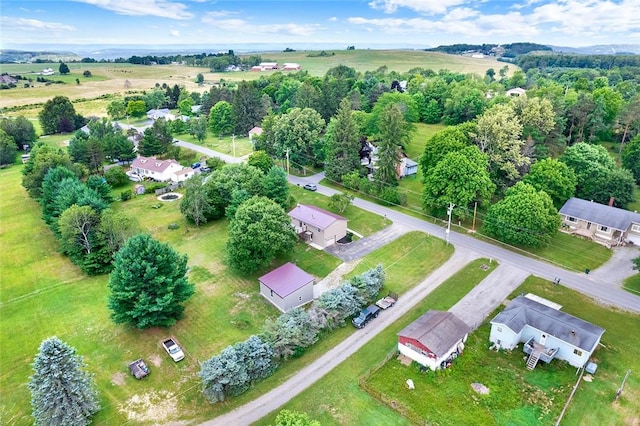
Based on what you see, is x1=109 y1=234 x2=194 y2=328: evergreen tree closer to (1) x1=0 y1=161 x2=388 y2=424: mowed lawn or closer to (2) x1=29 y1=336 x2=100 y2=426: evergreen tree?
(1) x1=0 y1=161 x2=388 y2=424: mowed lawn

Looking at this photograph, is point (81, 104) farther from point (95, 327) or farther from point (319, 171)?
point (95, 327)

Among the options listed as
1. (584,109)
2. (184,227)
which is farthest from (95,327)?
(584,109)

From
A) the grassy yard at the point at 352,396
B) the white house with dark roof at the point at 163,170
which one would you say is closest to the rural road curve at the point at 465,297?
the grassy yard at the point at 352,396

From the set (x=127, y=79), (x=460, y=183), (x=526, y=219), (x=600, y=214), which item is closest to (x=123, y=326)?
(x=460, y=183)

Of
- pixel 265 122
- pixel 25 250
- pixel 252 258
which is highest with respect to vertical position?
pixel 265 122

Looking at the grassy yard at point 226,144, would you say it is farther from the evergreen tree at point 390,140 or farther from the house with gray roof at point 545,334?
the house with gray roof at point 545,334

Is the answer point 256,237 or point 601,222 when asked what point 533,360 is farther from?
point 601,222

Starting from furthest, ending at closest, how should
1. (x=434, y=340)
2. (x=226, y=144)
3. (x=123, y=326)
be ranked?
1. (x=226, y=144)
2. (x=123, y=326)
3. (x=434, y=340)

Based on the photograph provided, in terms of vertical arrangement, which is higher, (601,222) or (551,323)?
(601,222)
